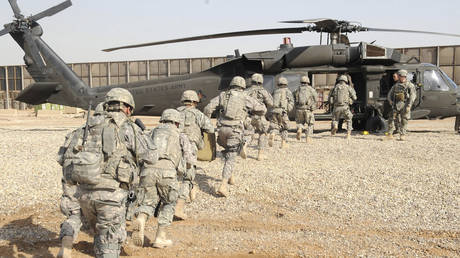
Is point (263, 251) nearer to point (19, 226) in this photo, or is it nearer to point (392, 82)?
point (19, 226)

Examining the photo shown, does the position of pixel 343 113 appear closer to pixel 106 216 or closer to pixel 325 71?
pixel 325 71

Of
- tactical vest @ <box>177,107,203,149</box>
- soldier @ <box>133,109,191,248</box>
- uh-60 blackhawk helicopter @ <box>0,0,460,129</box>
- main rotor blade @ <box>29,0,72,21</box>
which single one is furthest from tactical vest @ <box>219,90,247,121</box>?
main rotor blade @ <box>29,0,72,21</box>

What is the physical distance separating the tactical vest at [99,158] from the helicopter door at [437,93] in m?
12.1

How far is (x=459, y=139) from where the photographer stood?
11758 mm

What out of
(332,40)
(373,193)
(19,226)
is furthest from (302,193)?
(332,40)

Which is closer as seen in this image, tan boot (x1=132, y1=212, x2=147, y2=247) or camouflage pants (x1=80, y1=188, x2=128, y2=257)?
camouflage pants (x1=80, y1=188, x2=128, y2=257)

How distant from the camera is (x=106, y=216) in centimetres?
304

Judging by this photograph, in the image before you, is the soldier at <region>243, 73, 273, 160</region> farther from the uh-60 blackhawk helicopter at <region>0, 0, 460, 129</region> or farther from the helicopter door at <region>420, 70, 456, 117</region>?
the helicopter door at <region>420, 70, 456, 117</region>

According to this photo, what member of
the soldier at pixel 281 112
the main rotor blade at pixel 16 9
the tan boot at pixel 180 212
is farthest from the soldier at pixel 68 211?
the main rotor blade at pixel 16 9

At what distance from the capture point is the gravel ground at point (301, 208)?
3959mm

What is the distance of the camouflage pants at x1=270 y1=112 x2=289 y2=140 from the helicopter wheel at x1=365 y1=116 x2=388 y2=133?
13.9 ft

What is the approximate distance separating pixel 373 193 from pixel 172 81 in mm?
8896

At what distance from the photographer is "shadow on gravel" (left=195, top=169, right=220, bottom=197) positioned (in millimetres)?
6209

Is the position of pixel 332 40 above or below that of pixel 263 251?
above
